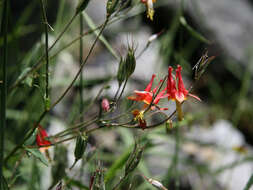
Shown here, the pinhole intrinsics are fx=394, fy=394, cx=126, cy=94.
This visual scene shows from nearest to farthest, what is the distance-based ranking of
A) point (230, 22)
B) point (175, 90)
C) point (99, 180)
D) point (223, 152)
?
point (99, 180)
point (175, 90)
point (223, 152)
point (230, 22)

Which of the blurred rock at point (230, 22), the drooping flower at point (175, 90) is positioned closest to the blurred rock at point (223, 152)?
the blurred rock at point (230, 22)

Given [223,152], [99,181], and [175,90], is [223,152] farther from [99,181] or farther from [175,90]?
[99,181]

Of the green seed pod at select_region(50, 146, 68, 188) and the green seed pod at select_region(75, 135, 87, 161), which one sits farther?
the green seed pod at select_region(50, 146, 68, 188)

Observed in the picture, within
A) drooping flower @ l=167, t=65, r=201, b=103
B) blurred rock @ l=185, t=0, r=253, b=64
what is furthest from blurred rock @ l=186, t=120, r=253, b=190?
drooping flower @ l=167, t=65, r=201, b=103

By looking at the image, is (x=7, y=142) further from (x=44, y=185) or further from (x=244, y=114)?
(x=244, y=114)

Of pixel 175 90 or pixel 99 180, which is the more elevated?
pixel 175 90

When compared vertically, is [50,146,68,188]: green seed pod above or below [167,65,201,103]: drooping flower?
below

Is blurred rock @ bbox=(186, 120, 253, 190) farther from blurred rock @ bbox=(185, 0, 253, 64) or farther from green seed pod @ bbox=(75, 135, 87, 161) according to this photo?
green seed pod @ bbox=(75, 135, 87, 161)

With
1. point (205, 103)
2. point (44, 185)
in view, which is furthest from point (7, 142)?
point (205, 103)

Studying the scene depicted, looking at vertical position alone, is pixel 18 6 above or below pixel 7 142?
above

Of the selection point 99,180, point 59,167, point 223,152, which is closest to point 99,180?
point 99,180

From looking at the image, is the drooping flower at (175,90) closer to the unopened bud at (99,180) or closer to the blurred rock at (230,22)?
the unopened bud at (99,180)
